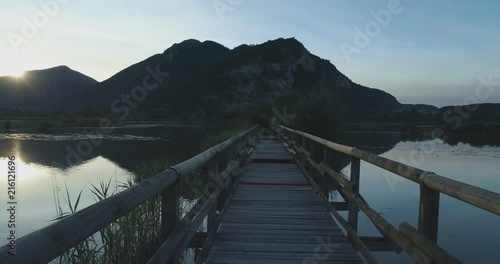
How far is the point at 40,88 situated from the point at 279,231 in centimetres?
12455

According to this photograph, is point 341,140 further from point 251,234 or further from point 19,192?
point 251,234

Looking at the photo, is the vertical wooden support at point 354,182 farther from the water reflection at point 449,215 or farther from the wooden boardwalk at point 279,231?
the water reflection at point 449,215

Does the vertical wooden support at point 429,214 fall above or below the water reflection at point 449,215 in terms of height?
above

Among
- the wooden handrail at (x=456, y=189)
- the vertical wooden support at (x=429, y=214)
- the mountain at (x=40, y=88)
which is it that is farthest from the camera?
the mountain at (x=40, y=88)

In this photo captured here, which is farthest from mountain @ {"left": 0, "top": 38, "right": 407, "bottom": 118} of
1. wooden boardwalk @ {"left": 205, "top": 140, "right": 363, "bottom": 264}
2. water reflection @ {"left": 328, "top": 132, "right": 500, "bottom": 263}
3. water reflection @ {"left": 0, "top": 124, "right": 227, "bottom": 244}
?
wooden boardwalk @ {"left": 205, "top": 140, "right": 363, "bottom": 264}

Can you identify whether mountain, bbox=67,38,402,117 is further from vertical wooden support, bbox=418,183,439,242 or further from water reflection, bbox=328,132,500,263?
vertical wooden support, bbox=418,183,439,242

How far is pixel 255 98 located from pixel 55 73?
69316 mm

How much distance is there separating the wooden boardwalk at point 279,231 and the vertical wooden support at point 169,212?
3.93ft

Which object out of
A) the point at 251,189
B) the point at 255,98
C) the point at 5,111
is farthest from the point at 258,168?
the point at 255,98

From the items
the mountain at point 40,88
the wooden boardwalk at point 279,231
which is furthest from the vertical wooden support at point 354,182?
the mountain at point 40,88

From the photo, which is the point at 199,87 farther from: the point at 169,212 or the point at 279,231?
the point at 169,212

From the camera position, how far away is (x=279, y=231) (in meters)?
4.75

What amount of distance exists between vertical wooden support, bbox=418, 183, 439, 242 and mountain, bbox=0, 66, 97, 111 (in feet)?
304

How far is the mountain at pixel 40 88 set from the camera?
91.8m
